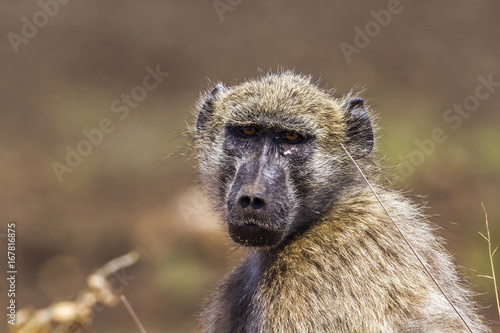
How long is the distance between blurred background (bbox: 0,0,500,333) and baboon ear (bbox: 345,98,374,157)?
648 cm

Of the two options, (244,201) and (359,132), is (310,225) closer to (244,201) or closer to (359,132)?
(244,201)

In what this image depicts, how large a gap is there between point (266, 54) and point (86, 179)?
5019 mm

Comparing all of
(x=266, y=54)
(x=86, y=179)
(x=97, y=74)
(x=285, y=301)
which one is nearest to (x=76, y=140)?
(x=86, y=179)

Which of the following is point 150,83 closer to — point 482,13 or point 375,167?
point 482,13

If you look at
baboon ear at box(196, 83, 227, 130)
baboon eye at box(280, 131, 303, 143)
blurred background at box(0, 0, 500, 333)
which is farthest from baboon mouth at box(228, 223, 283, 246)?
blurred background at box(0, 0, 500, 333)

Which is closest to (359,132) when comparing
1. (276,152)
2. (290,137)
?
(290,137)

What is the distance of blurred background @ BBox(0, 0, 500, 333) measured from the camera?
12430 millimetres

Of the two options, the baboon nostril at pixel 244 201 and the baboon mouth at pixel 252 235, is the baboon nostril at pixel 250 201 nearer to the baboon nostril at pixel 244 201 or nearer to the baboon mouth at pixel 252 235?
the baboon nostril at pixel 244 201

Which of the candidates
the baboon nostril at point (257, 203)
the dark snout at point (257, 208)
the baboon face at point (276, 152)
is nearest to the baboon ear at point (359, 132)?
the baboon face at point (276, 152)

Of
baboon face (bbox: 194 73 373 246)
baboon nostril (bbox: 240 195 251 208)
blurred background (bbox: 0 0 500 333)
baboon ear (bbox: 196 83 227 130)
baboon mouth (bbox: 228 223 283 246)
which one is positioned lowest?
baboon mouth (bbox: 228 223 283 246)

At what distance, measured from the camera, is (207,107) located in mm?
5750

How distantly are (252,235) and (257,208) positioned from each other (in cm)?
18

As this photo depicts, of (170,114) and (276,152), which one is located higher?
(170,114)

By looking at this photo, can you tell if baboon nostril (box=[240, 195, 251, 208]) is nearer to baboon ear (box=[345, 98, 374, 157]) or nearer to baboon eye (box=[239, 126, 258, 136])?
baboon eye (box=[239, 126, 258, 136])
